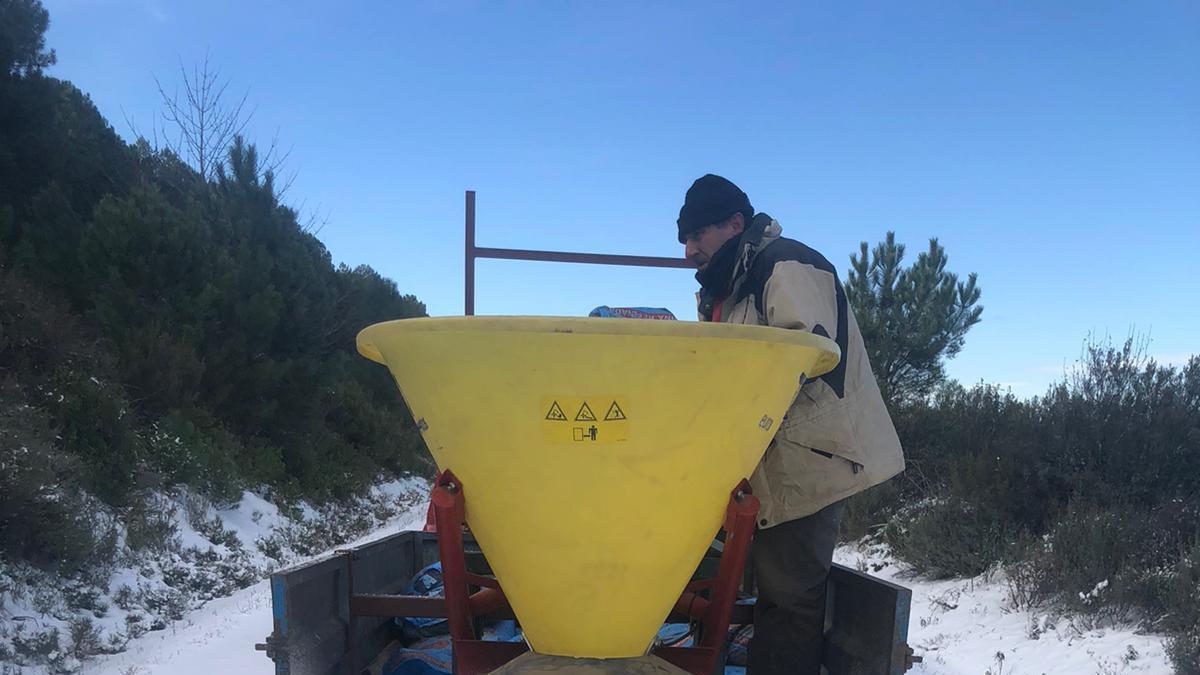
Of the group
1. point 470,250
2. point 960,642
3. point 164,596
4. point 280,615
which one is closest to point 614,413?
point 280,615

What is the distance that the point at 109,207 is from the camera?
31.9 ft

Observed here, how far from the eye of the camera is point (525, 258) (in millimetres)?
4035

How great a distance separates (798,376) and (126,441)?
8395 millimetres

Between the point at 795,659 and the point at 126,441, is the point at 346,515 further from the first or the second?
the point at 795,659

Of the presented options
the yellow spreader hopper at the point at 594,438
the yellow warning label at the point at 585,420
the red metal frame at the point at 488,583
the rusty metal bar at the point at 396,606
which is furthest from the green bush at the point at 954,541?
the yellow warning label at the point at 585,420

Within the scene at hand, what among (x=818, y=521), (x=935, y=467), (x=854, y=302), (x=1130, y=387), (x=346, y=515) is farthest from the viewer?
(x=854, y=302)

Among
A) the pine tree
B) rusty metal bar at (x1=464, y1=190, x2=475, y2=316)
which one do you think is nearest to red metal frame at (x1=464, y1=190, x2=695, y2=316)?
rusty metal bar at (x1=464, y1=190, x2=475, y2=316)

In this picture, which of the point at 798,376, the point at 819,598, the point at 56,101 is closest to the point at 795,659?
the point at 819,598

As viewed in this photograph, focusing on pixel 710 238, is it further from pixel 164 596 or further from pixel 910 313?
pixel 910 313

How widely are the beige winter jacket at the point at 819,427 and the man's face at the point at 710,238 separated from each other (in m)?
0.18

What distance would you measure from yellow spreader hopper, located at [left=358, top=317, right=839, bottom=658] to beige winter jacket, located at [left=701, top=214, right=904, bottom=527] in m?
0.44

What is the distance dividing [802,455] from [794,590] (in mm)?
409

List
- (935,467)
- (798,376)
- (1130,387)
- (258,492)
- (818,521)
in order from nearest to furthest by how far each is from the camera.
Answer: (798,376), (818,521), (1130,387), (935,467), (258,492)

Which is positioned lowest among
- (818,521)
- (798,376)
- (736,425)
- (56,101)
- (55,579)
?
(55,579)
